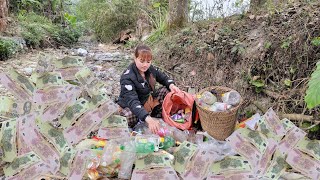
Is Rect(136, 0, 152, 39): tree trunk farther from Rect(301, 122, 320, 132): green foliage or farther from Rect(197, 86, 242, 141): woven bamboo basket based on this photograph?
Rect(301, 122, 320, 132): green foliage

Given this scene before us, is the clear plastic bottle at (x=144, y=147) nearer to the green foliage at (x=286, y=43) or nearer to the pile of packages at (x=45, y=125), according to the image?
the pile of packages at (x=45, y=125)

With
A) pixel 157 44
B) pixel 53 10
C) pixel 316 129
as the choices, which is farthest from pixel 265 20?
pixel 53 10

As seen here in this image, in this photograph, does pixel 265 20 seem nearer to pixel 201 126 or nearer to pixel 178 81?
pixel 178 81

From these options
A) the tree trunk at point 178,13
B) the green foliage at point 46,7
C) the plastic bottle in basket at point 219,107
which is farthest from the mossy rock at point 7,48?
the plastic bottle in basket at point 219,107

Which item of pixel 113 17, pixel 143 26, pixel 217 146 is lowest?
pixel 217 146

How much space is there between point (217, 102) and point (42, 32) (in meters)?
5.26

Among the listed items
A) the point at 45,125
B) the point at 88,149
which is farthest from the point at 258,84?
the point at 45,125

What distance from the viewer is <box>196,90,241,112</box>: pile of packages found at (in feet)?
7.91

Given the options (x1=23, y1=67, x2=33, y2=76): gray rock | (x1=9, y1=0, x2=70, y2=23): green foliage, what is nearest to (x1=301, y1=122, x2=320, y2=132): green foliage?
(x1=23, y1=67, x2=33, y2=76): gray rock

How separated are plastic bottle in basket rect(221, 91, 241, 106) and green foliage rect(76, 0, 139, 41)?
17.8 ft

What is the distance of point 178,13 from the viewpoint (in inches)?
190

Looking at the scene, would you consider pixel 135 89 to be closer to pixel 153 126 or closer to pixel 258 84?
pixel 153 126

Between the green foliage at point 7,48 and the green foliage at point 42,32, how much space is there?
Answer: 0.80 meters

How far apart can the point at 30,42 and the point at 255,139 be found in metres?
5.54
